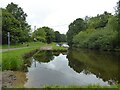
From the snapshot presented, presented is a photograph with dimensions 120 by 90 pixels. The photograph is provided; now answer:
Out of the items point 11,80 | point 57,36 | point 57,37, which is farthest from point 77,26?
point 11,80

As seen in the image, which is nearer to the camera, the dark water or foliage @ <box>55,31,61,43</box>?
Answer: the dark water

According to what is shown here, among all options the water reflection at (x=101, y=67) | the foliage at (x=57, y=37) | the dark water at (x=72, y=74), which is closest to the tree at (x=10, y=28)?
the water reflection at (x=101, y=67)

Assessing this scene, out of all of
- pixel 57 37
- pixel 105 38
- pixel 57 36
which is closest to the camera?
pixel 105 38

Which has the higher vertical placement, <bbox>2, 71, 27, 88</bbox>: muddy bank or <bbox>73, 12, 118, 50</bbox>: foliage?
<bbox>73, 12, 118, 50</bbox>: foliage

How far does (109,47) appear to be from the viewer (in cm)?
7312

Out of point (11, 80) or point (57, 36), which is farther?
point (57, 36)

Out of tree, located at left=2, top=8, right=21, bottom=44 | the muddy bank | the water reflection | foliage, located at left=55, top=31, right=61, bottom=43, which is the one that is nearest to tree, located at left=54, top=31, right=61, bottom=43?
foliage, located at left=55, top=31, right=61, bottom=43

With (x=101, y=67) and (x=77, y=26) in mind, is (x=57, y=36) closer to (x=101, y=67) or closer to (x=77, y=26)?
(x=77, y=26)

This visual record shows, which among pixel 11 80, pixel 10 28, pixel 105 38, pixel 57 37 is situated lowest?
pixel 11 80

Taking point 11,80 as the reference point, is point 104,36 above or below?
above

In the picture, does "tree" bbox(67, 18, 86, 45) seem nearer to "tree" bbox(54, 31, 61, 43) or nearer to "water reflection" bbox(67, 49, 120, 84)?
"tree" bbox(54, 31, 61, 43)

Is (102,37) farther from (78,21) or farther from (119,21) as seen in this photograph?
(78,21)

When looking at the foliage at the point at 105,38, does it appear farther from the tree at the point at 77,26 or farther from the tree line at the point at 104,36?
the tree at the point at 77,26

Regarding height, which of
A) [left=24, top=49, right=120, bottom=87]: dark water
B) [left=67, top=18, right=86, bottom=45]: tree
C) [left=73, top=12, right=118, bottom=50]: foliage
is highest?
[left=67, top=18, right=86, bottom=45]: tree
